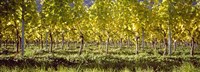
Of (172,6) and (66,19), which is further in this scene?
(172,6)

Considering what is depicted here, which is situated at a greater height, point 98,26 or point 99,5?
point 99,5

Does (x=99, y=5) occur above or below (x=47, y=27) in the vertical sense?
above

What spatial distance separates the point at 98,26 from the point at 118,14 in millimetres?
3073

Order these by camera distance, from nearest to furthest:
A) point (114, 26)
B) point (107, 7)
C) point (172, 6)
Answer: point (172, 6), point (107, 7), point (114, 26)

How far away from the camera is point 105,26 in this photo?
43.5 m

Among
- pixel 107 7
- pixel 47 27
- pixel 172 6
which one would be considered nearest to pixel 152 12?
pixel 172 6

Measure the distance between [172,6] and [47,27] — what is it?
52.0 feet

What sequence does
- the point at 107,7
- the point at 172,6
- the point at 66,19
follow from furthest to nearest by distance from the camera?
the point at 107,7
the point at 172,6
the point at 66,19

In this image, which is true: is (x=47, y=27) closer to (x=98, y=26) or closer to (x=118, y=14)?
(x=98, y=26)

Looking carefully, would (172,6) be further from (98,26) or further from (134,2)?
(98,26)

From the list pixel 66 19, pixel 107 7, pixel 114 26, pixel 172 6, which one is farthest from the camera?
pixel 114 26

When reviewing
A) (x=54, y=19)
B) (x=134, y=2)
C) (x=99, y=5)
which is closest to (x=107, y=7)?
(x=99, y=5)

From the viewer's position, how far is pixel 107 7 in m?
40.9

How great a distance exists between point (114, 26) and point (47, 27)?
1030cm
